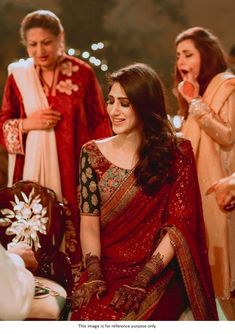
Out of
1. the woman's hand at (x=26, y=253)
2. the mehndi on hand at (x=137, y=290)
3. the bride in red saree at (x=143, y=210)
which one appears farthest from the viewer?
the woman's hand at (x=26, y=253)

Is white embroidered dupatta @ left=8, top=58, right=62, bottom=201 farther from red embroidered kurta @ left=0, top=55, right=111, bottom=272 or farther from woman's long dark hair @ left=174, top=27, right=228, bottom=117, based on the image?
woman's long dark hair @ left=174, top=27, right=228, bottom=117

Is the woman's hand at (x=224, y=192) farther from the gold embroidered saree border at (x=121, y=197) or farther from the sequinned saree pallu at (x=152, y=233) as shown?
the gold embroidered saree border at (x=121, y=197)

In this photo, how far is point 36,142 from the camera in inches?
108

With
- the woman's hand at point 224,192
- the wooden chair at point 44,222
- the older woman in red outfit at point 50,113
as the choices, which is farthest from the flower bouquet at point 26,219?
the woman's hand at point 224,192

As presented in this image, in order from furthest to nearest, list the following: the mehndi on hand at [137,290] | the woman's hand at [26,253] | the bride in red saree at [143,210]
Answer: the woman's hand at [26,253] < the bride in red saree at [143,210] < the mehndi on hand at [137,290]

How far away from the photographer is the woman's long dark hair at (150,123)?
8.24ft

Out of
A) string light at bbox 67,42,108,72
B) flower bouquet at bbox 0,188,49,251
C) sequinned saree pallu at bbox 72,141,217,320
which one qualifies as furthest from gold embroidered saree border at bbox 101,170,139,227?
string light at bbox 67,42,108,72

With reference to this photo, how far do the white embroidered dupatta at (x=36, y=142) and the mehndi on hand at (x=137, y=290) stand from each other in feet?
1.82

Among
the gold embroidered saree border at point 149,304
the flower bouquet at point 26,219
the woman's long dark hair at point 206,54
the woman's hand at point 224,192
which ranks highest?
the woman's long dark hair at point 206,54

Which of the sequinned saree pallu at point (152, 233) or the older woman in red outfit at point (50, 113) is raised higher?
the older woman in red outfit at point (50, 113)

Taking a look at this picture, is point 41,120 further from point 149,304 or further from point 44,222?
point 149,304

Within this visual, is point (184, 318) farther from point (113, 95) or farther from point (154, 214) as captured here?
point (113, 95)

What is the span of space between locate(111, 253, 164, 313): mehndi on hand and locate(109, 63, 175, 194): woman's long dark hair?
29 cm

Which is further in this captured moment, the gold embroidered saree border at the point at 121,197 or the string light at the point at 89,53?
the string light at the point at 89,53
